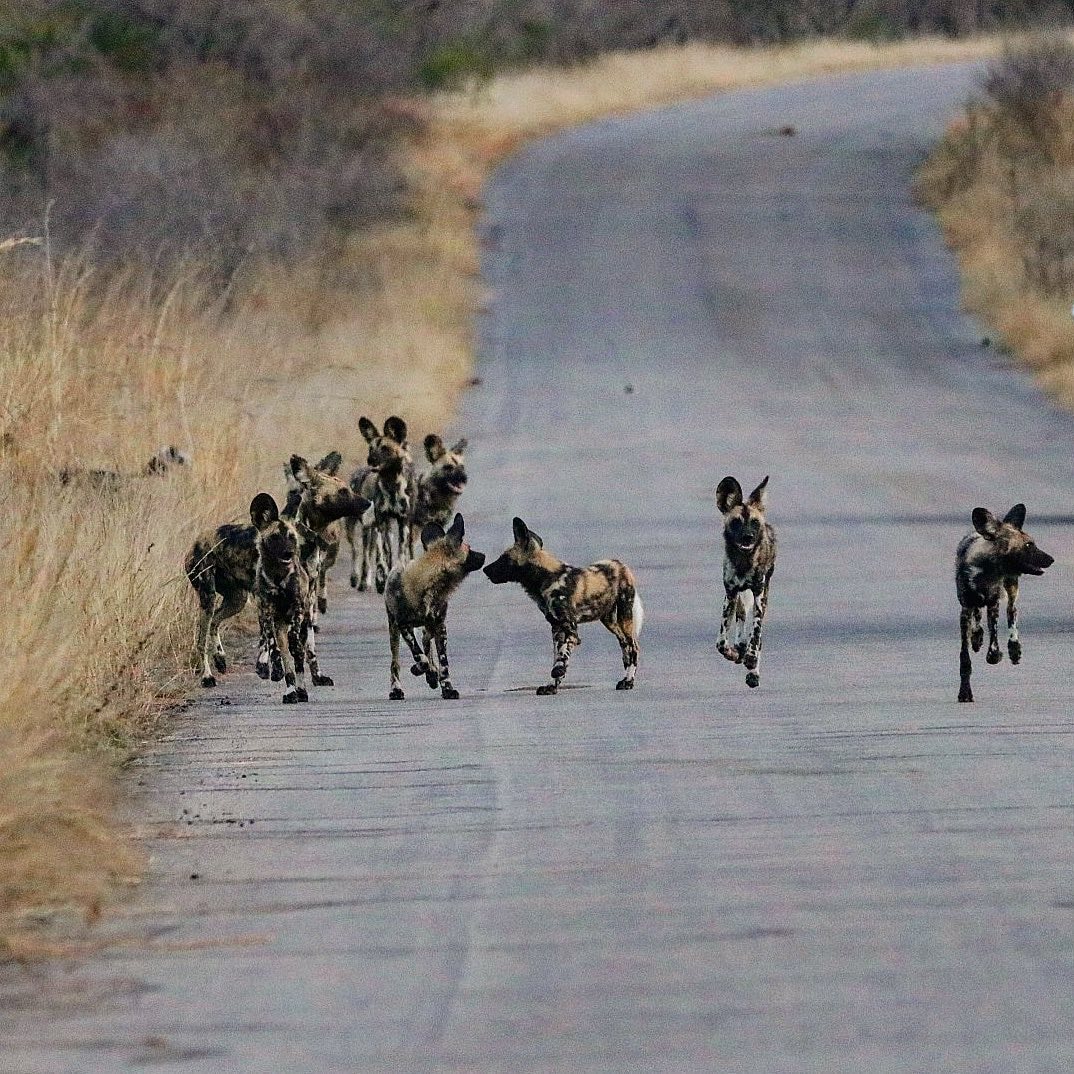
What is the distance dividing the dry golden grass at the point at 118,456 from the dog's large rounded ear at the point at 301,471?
620mm

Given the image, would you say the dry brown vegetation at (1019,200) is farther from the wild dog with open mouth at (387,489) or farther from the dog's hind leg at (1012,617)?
the dog's hind leg at (1012,617)

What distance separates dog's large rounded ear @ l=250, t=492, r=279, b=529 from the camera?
11508mm

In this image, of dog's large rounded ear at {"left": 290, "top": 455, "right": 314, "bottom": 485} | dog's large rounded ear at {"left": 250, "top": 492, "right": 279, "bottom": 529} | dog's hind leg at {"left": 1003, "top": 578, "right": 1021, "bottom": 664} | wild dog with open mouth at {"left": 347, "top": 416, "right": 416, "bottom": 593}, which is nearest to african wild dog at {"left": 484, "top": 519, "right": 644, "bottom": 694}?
dog's large rounded ear at {"left": 250, "top": 492, "right": 279, "bottom": 529}

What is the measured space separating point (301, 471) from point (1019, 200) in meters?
33.4

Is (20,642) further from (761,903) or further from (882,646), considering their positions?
(882,646)

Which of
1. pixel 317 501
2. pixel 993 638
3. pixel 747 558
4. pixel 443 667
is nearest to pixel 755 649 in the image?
pixel 747 558

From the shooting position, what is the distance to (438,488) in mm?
15773

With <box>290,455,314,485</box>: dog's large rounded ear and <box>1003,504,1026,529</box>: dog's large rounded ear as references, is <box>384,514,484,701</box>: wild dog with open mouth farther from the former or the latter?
<box>1003,504,1026,529</box>: dog's large rounded ear

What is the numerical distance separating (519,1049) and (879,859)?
7.05 ft

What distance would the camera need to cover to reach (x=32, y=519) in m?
10.9

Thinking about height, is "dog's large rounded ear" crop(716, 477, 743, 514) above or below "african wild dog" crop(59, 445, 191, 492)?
below

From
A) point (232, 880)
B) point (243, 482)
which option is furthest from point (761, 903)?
point (243, 482)

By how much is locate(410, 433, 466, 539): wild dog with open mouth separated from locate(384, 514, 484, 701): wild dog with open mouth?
3947 mm

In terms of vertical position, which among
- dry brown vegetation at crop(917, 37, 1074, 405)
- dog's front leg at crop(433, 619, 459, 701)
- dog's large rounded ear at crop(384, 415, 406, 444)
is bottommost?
dog's front leg at crop(433, 619, 459, 701)
